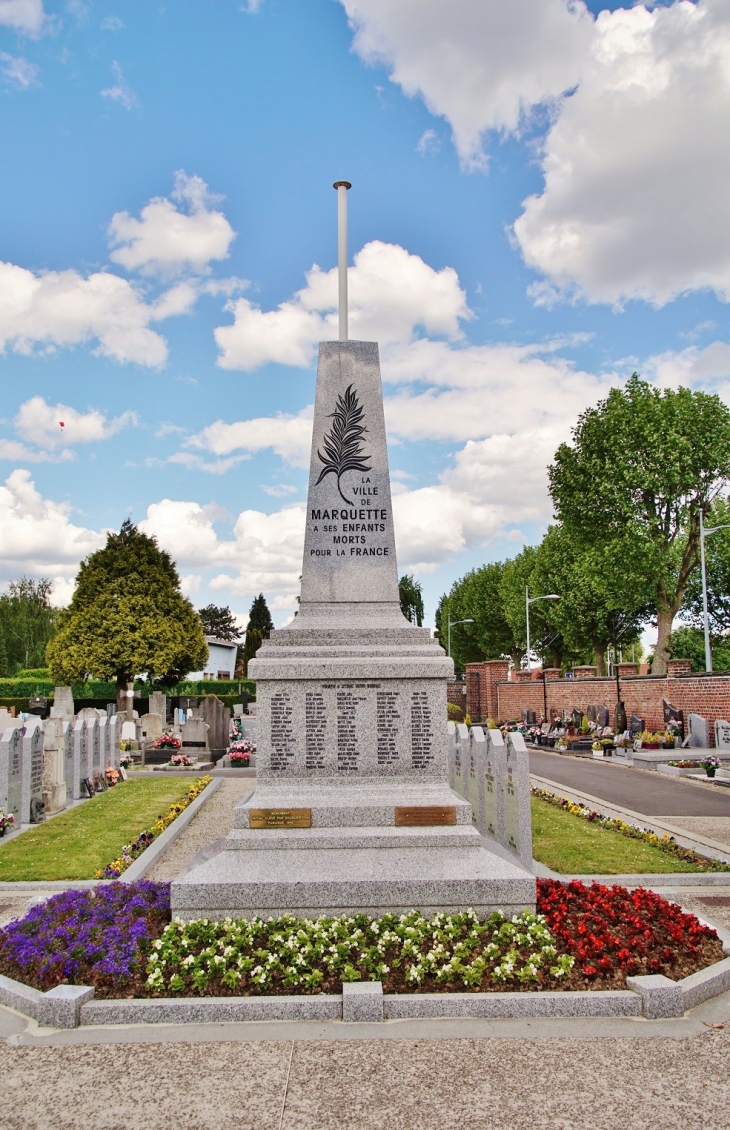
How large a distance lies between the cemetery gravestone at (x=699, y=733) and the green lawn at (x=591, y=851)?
1202cm

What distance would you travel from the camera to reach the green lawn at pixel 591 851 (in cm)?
904

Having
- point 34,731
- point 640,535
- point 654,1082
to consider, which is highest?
point 640,535

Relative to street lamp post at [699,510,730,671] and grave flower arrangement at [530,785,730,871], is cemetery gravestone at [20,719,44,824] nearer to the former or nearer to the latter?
grave flower arrangement at [530,785,730,871]

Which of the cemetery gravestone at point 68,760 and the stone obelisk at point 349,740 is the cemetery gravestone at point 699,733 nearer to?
the cemetery gravestone at point 68,760

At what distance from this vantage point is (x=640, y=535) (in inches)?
1093

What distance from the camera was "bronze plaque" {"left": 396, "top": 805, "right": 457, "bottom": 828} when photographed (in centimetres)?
677

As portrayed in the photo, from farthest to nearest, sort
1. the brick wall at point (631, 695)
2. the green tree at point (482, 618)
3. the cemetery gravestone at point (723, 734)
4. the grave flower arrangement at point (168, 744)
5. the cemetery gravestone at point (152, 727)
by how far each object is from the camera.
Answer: the green tree at point (482, 618) → the cemetery gravestone at point (152, 727) → the brick wall at point (631, 695) → the grave flower arrangement at point (168, 744) → the cemetery gravestone at point (723, 734)

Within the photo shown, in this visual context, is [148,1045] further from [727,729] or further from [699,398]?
[699,398]

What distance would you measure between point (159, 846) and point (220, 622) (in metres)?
91.1

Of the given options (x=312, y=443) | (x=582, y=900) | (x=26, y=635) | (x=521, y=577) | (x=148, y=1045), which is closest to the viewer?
(x=148, y=1045)

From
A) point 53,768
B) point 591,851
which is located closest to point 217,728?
point 53,768

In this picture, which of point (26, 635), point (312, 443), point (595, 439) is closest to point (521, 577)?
point (595, 439)

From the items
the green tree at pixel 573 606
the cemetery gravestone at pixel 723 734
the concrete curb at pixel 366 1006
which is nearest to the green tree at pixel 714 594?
the green tree at pixel 573 606

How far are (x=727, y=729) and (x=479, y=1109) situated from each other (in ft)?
66.5
